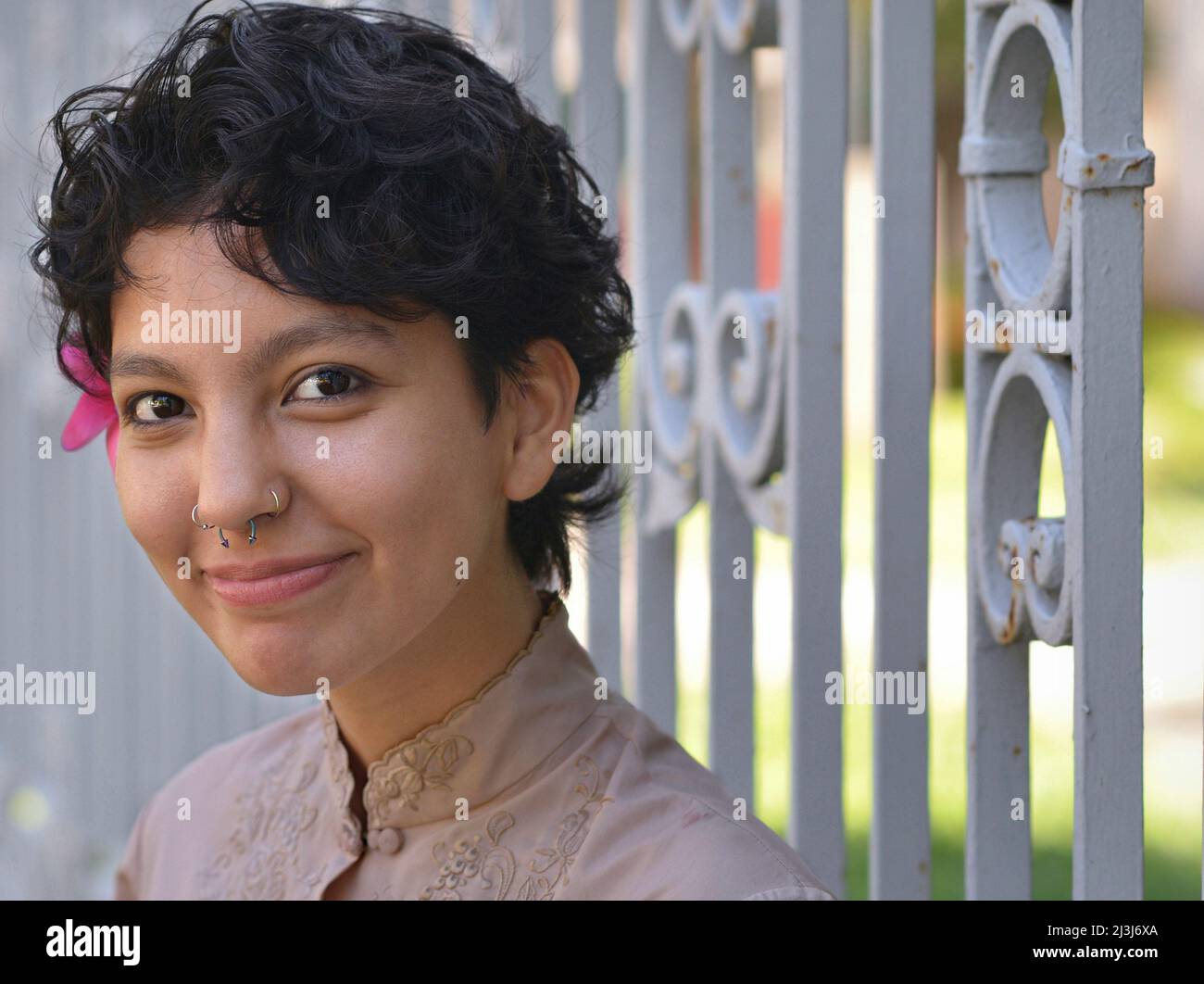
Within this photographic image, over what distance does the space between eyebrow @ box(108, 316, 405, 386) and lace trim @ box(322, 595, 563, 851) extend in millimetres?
361

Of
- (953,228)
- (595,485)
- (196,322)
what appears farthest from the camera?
(953,228)

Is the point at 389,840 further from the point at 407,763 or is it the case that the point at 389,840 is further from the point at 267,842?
the point at 267,842

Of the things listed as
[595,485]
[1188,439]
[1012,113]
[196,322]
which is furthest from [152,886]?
[1188,439]

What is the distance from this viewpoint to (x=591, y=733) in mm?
1473

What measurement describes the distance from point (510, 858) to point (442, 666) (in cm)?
20

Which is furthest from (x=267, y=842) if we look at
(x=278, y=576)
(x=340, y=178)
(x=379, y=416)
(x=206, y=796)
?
(x=340, y=178)

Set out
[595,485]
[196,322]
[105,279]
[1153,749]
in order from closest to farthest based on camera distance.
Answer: [196,322], [105,279], [595,485], [1153,749]

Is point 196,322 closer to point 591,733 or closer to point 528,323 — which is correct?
point 528,323

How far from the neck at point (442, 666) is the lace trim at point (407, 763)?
0.01 m

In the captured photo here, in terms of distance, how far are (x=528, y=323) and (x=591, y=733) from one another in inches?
16.0

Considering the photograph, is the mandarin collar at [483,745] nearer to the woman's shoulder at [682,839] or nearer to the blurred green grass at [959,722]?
the woman's shoulder at [682,839]

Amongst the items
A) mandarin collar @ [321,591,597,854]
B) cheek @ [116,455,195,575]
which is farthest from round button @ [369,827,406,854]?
cheek @ [116,455,195,575]

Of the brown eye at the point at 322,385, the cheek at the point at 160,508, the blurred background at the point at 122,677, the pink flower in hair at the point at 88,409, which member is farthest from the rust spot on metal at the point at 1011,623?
the blurred background at the point at 122,677

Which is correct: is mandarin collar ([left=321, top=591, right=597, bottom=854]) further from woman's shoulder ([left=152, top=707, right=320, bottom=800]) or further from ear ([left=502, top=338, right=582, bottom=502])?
woman's shoulder ([left=152, top=707, right=320, bottom=800])
